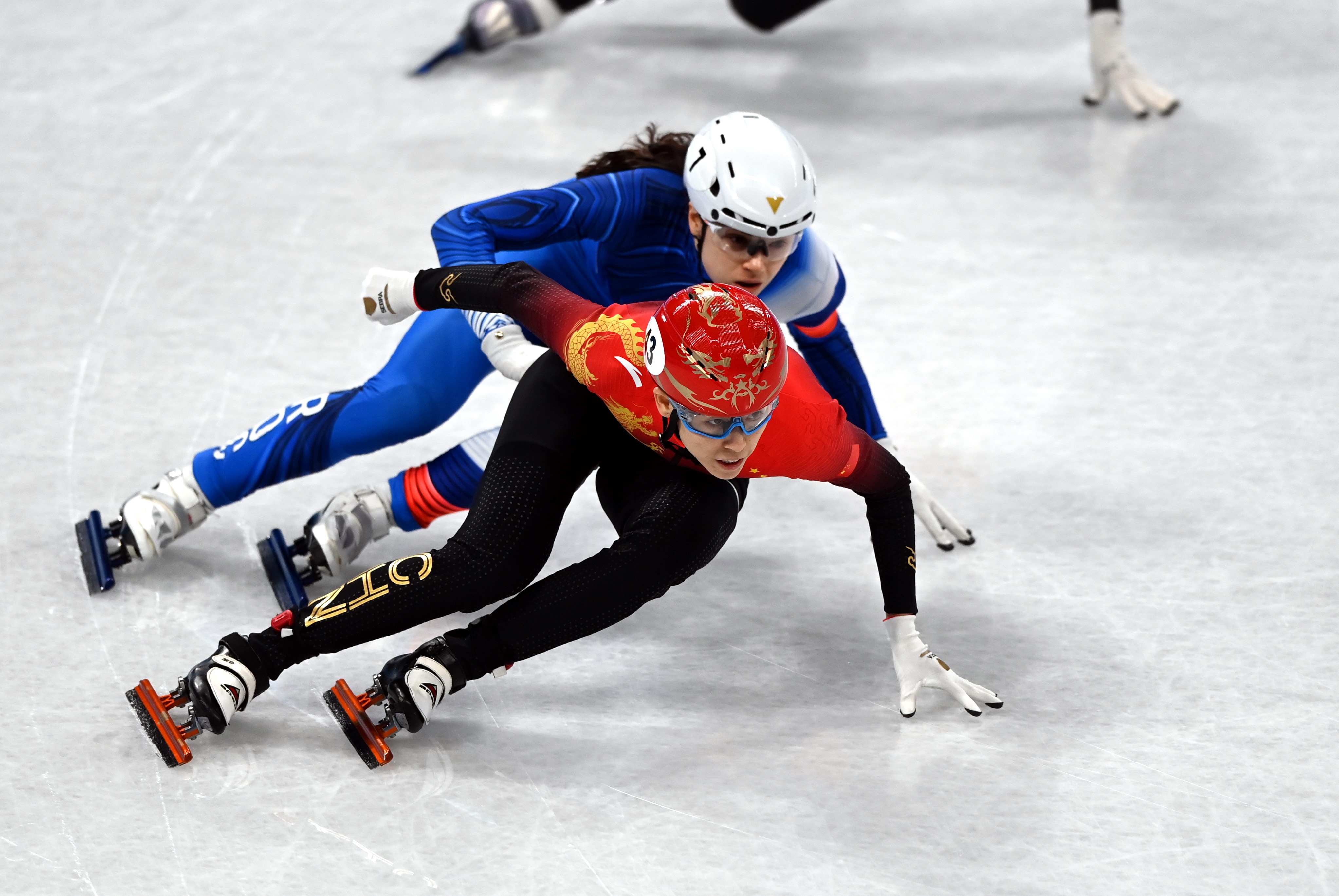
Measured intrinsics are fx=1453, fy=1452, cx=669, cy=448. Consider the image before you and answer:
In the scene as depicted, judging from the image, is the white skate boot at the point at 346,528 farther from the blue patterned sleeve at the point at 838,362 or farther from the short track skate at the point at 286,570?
the blue patterned sleeve at the point at 838,362

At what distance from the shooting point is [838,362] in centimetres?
350

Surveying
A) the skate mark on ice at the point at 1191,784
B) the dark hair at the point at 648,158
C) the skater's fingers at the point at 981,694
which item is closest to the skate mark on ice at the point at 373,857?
the skater's fingers at the point at 981,694

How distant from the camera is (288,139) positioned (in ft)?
19.5

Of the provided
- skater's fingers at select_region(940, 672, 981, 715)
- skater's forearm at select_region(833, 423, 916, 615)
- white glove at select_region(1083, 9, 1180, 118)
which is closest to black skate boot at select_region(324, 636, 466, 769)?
skater's forearm at select_region(833, 423, 916, 615)

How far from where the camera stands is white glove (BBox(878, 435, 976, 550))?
373 cm

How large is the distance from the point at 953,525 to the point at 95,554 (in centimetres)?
214

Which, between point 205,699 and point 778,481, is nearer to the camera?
point 205,699

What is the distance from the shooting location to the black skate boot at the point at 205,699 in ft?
9.25

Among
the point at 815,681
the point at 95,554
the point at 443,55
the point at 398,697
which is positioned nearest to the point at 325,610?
the point at 398,697

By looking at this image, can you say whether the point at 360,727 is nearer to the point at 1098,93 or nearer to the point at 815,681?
the point at 815,681

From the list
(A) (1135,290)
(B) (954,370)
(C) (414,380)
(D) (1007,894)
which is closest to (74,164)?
(C) (414,380)

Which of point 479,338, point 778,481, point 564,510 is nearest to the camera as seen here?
point 564,510

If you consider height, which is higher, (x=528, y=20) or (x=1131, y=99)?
(x=528, y=20)

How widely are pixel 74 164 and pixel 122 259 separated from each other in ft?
2.80
